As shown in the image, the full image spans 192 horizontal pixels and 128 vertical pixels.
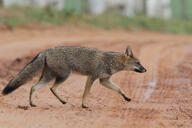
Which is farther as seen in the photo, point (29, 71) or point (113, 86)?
point (113, 86)

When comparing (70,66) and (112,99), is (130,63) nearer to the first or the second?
(112,99)

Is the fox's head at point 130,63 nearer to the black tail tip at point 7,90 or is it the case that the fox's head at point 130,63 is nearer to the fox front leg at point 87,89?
the fox front leg at point 87,89

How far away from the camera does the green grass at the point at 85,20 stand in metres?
21.0

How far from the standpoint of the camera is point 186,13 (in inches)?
1563

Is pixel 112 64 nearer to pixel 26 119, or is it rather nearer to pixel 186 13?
pixel 26 119

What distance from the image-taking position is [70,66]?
8516 millimetres

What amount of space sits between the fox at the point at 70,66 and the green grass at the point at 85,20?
11.0 metres

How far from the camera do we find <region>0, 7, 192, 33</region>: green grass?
68.7ft

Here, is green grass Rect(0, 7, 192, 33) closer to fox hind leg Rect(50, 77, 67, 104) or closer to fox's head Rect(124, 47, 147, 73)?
fox's head Rect(124, 47, 147, 73)

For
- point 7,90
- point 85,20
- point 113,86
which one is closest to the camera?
point 7,90

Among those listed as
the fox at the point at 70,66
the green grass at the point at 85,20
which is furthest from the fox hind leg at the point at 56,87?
the green grass at the point at 85,20

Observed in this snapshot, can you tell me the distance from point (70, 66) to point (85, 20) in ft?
53.6

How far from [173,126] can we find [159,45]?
12.8m

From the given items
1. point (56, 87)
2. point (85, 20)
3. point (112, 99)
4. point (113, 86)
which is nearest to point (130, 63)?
point (113, 86)
